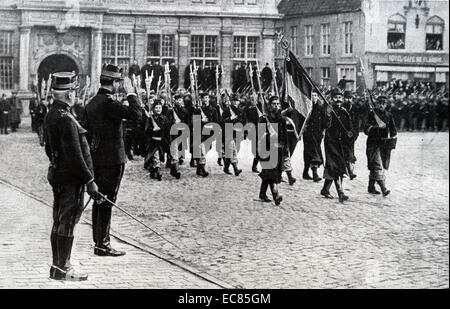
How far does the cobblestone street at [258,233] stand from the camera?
21.0 feet

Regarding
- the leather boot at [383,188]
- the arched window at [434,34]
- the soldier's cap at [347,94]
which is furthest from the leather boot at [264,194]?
the arched window at [434,34]

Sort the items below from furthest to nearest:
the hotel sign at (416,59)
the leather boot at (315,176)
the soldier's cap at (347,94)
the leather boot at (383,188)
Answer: the leather boot at (315,176), the soldier's cap at (347,94), the leather boot at (383,188), the hotel sign at (416,59)

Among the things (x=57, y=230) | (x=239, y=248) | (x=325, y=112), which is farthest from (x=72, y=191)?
(x=325, y=112)

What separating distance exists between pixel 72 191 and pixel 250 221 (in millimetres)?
3289

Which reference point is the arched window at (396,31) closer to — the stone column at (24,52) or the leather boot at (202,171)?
the leather boot at (202,171)

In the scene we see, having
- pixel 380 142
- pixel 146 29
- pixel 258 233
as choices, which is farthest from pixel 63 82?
pixel 380 142

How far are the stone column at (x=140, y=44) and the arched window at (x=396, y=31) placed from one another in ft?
12.3

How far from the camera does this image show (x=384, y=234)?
26.5 feet

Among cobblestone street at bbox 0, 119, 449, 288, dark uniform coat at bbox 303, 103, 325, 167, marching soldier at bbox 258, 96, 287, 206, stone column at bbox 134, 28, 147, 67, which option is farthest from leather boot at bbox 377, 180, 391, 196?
stone column at bbox 134, 28, 147, 67

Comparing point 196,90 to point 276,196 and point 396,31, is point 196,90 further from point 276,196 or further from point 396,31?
point 396,31

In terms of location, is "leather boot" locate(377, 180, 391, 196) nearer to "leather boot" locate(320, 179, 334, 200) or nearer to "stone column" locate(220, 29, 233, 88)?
"leather boot" locate(320, 179, 334, 200)

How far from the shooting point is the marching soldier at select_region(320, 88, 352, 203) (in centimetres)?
1052
